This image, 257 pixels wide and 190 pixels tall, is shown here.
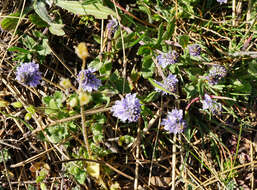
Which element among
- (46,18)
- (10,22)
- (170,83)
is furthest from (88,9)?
(170,83)

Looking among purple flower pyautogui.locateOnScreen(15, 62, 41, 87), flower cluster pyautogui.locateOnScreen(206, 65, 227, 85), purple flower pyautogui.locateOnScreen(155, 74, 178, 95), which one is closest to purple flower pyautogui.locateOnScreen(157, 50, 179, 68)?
purple flower pyautogui.locateOnScreen(155, 74, 178, 95)

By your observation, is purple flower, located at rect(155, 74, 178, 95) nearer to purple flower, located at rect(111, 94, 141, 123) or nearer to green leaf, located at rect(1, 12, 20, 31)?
purple flower, located at rect(111, 94, 141, 123)

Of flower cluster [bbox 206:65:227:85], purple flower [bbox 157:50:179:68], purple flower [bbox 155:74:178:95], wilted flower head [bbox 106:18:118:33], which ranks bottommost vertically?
purple flower [bbox 155:74:178:95]

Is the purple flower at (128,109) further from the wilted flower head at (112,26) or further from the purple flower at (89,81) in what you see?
the wilted flower head at (112,26)

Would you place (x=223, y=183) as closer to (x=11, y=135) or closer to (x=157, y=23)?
(x=157, y=23)

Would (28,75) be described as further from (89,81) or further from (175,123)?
(175,123)

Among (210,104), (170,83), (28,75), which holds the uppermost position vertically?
(28,75)

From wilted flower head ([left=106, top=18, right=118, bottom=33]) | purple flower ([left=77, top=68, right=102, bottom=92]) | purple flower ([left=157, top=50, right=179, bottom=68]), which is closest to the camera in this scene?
purple flower ([left=77, top=68, right=102, bottom=92])

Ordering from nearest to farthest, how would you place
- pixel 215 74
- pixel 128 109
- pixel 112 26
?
pixel 128 109, pixel 215 74, pixel 112 26
